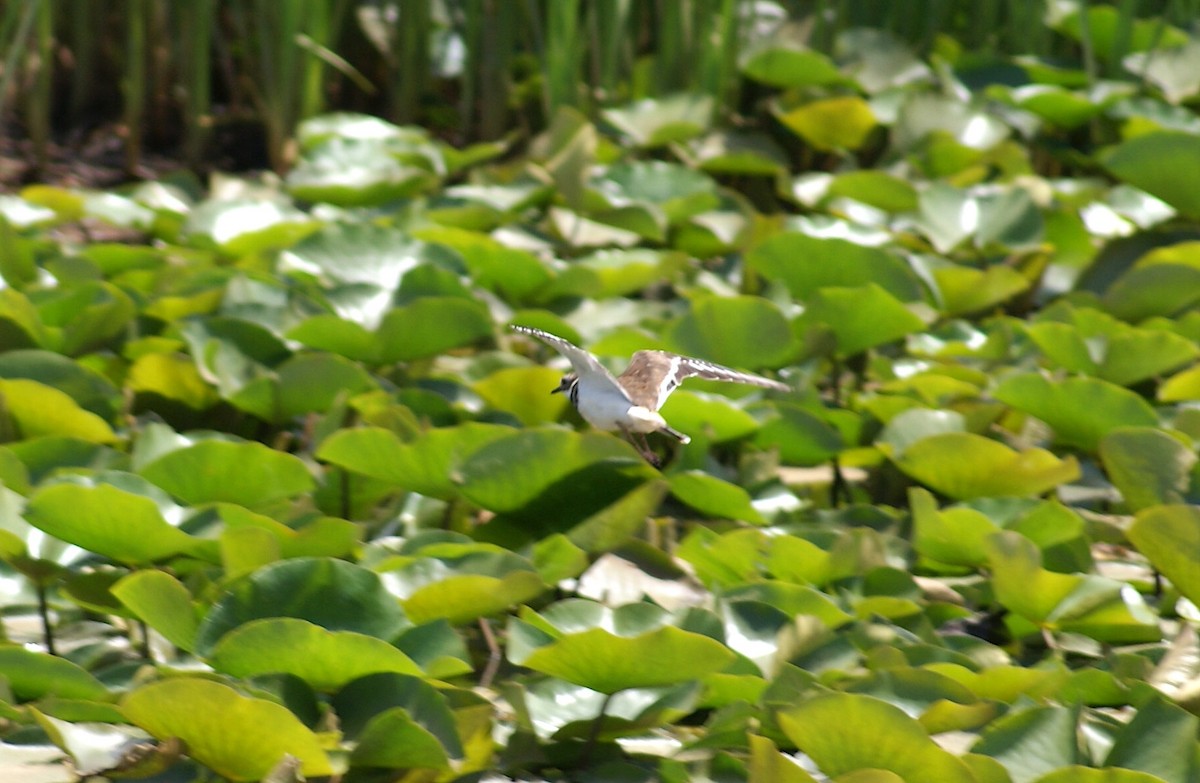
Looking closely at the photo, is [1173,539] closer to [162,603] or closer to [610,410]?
[610,410]

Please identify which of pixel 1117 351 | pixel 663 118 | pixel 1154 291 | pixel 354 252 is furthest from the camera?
pixel 663 118

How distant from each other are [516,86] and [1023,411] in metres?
2.07

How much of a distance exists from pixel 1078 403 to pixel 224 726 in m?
1.25

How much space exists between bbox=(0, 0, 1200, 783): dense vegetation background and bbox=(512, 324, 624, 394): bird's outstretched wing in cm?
11

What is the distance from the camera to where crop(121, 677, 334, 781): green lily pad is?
118 centimetres

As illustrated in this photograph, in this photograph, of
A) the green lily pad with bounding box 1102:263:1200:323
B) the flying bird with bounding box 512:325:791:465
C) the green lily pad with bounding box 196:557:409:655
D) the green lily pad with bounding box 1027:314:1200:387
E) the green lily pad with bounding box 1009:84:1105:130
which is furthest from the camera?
the green lily pad with bounding box 1009:84:1105:130

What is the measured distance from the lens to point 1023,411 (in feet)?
6.86

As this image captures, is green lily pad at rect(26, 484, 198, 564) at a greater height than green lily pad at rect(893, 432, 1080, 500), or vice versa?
green lily pad at rect(26, 484, 198, 564)

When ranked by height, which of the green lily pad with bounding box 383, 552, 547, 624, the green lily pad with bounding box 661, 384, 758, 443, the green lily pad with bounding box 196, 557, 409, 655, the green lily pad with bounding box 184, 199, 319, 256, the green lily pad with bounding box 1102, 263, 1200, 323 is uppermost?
the green lily pad with bounding box 196, 557, 409, 655

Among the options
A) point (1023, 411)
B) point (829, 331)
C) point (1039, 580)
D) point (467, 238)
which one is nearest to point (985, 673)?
point (1039, 580)

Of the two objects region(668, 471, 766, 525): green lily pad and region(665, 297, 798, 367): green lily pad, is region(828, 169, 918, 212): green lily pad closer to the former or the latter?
region(665, 297, 798, 367): green lily pad

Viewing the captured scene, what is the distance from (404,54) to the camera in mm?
3498

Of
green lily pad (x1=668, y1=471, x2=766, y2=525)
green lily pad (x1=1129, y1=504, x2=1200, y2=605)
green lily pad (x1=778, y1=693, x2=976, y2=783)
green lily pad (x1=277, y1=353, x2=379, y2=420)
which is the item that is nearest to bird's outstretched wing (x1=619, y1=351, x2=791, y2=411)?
green lily pad (x1=668, y1=471, x2=766, y2=525)

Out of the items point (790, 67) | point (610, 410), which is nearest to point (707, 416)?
point (610, 410)
